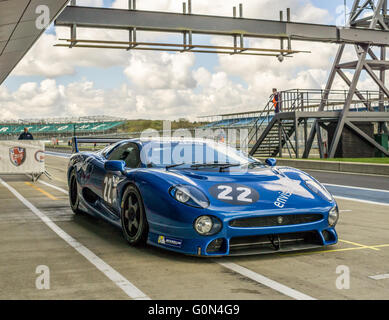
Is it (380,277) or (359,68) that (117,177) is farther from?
(359,68)

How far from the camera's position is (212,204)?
4527 mm

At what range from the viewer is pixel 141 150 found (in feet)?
19.3

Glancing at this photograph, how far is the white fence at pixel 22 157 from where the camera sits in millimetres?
14820

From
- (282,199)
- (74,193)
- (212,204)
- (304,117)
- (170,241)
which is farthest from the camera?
(304,117)

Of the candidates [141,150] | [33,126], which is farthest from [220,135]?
[33,126]

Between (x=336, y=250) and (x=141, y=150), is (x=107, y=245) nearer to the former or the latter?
(x=141, y=150)

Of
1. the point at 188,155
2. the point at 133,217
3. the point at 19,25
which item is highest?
the point at 19,25

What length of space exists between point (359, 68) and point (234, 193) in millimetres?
21692

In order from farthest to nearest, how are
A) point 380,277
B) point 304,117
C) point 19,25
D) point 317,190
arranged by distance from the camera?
point 304,117 → point 19,25 → point 317,190 → point 380,277

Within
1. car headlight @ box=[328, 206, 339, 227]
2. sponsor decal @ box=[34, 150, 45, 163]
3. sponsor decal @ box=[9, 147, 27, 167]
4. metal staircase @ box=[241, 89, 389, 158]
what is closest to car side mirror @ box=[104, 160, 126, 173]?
car headlight @ box=[328, 206, 339, 227]

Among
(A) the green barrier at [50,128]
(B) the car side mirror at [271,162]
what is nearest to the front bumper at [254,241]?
(B) the car side mirror at [271,162]

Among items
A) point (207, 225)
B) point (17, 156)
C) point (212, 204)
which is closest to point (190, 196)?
point (212, 204)

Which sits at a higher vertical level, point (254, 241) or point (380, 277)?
point (254, 241)

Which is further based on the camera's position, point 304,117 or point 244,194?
point 304,117
